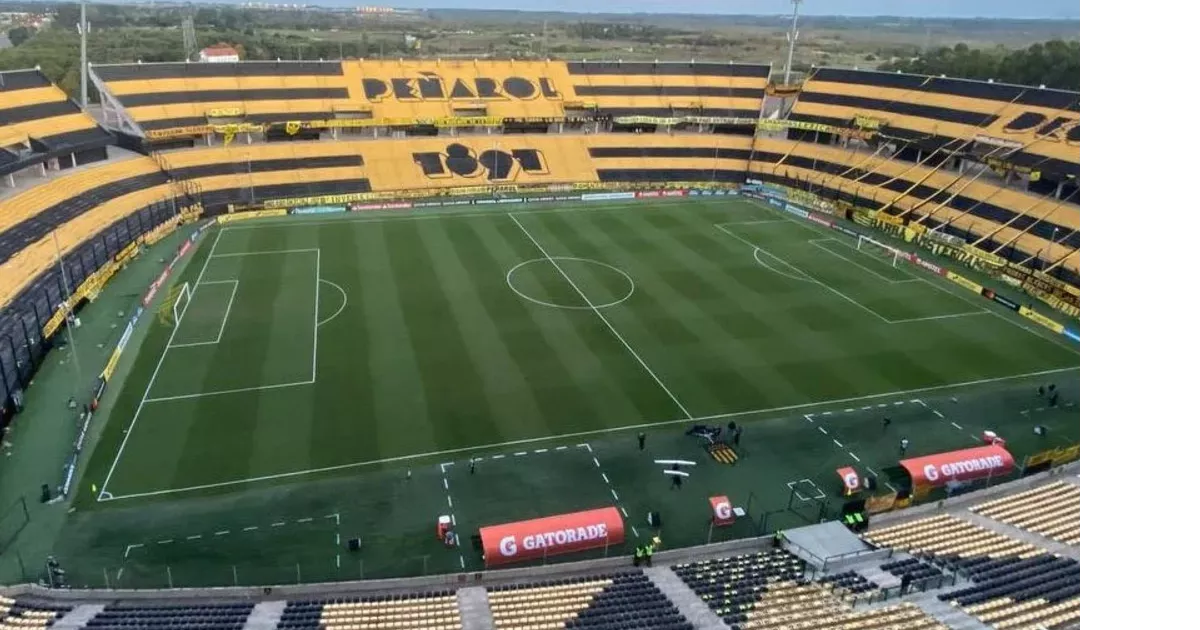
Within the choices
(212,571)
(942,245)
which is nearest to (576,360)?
(212,571)

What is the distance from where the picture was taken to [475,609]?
874 inches

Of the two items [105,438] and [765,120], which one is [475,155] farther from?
[105,438]

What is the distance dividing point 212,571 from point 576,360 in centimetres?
1862

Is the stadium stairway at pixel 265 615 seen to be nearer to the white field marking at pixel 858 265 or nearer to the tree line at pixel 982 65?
the white field marking at pixel 858 265

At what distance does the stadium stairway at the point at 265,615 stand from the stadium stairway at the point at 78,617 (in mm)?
4043

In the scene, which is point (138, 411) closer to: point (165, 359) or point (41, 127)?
point (165, 359)

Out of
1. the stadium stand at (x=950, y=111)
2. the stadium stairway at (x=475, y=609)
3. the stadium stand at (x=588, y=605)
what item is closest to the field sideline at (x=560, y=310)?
the stadium stairway at (x=475, y=609)

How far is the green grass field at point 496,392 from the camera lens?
2672 centimetres

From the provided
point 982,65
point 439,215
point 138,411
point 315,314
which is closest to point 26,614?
point 138,411

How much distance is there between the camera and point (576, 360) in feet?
126

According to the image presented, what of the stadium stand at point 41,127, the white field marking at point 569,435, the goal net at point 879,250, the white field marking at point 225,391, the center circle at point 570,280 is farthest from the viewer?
the goal net at point 879,250

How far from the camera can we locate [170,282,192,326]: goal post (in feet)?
136

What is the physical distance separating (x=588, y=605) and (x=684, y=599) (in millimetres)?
2808

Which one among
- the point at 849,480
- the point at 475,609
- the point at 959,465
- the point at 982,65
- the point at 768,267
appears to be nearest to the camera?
the point at 475,609
